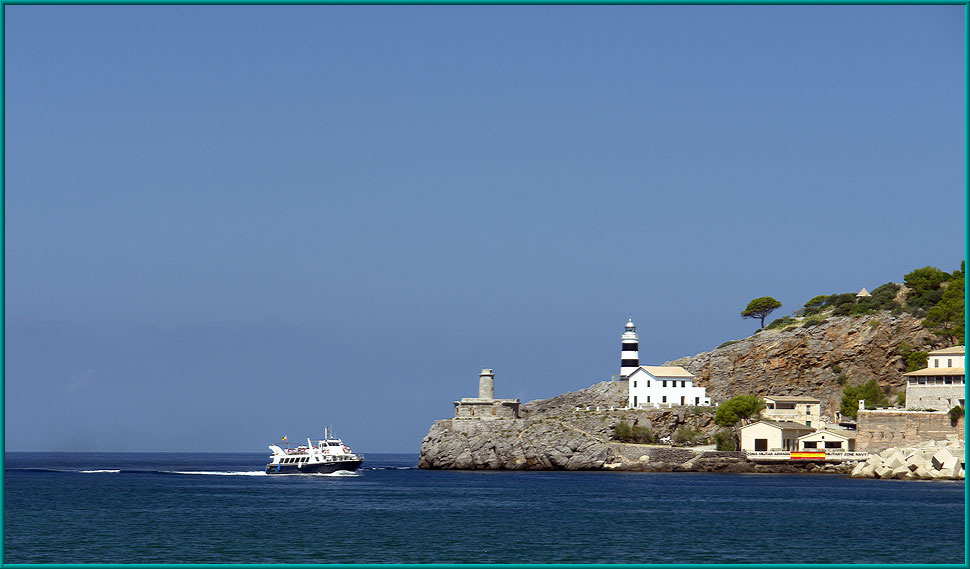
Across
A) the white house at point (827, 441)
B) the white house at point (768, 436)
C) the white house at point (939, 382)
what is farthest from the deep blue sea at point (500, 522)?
the white house at point (939, 382)

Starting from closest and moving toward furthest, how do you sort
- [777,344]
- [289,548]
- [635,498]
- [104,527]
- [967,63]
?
[967,63]
[289,548]
[104,527]
[635,498]
[777,344]

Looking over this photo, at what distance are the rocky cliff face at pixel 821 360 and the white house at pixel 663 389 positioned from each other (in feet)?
8.96

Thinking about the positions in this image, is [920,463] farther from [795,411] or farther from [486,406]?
[486,406]

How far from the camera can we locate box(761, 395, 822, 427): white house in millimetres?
94062

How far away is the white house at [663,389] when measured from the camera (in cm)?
10100

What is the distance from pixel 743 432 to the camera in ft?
295

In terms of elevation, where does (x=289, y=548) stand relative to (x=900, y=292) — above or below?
below

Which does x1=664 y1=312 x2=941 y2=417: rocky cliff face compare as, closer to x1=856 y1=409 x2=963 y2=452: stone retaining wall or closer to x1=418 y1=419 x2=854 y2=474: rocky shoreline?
x1=856 y1=409 x2=963 y2=452: stone retaining wall

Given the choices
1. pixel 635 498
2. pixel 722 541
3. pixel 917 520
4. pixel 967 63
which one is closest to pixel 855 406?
pixel 635 498

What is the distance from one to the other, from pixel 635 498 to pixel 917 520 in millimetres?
16069

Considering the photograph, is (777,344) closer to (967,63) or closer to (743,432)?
(743,432)

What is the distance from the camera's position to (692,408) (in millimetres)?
96500


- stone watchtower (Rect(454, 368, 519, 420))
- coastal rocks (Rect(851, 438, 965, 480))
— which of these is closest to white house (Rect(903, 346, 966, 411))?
coastal rocks (Rect(851, 438, 965, 480))

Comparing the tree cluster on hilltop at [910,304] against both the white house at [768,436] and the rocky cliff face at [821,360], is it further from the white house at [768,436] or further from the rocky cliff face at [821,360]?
the white house at [768,436]
